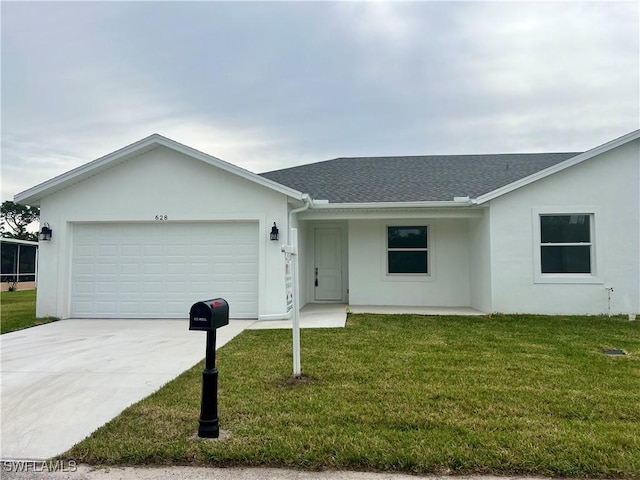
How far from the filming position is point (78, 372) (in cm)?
566

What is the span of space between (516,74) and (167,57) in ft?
34.0

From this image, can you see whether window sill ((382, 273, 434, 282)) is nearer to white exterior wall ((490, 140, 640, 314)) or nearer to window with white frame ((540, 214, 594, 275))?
white exterior wall ((490, 140, 640, 314))

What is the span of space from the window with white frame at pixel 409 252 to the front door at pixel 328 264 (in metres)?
1.67

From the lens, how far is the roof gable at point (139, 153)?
9641mm

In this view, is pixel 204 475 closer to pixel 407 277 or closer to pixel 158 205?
pixel 158 205

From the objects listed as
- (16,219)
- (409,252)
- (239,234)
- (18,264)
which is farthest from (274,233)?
(16,219)

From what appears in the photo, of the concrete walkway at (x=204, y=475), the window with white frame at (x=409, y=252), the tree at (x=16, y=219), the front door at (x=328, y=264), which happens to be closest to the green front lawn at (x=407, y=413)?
the concrete walkway at (x=204, y=475)

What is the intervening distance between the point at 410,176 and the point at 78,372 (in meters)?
10.6

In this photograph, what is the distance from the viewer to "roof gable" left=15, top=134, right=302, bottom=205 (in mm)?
9641

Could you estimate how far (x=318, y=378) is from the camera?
5.05m

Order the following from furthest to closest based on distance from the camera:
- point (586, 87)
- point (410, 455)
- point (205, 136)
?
point (205, 136) → point (586, 87) → point (410, 455)

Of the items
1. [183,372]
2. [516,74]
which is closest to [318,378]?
[183,372]

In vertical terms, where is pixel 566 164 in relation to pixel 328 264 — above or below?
above

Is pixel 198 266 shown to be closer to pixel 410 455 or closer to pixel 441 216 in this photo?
pixel 441 216
